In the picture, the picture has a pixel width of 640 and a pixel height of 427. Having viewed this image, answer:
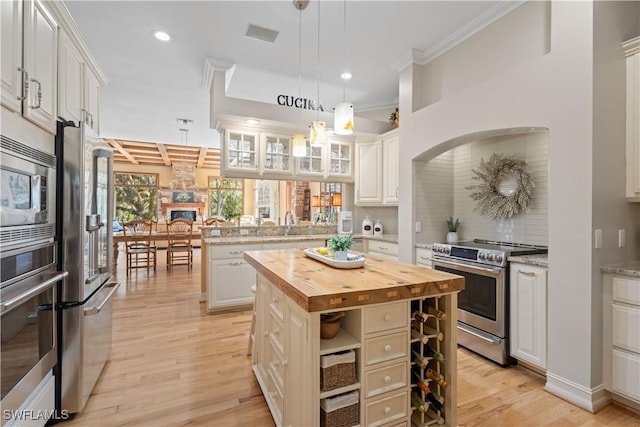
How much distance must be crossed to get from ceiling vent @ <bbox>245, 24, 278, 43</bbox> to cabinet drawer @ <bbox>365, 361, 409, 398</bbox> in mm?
3029

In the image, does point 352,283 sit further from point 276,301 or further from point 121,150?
point 121,150

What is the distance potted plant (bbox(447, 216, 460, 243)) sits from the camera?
3.60 metres

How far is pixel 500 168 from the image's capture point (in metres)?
Answer: 3.15

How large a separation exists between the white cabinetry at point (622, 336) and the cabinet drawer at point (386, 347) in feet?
4.91

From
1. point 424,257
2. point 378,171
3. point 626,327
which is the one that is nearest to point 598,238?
point 626,327

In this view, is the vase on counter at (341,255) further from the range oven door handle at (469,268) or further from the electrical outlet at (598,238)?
the electrical outlet at (598,238)

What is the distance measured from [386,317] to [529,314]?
1542mm

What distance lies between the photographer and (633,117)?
6.91ft

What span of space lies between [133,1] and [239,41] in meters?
0.95

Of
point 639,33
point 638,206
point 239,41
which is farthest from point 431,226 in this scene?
point 239,41

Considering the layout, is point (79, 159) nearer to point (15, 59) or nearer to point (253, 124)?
point (15, 59)

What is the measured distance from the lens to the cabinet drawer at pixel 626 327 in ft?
6.34

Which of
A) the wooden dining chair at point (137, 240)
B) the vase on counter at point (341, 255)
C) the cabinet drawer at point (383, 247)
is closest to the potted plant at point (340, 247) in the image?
the vase on counter at point (341, 255)

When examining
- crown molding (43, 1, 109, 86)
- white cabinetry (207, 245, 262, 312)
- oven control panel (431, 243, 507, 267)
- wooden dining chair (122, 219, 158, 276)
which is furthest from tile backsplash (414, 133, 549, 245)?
wooden dining chair (122, 219, 158, 276)
